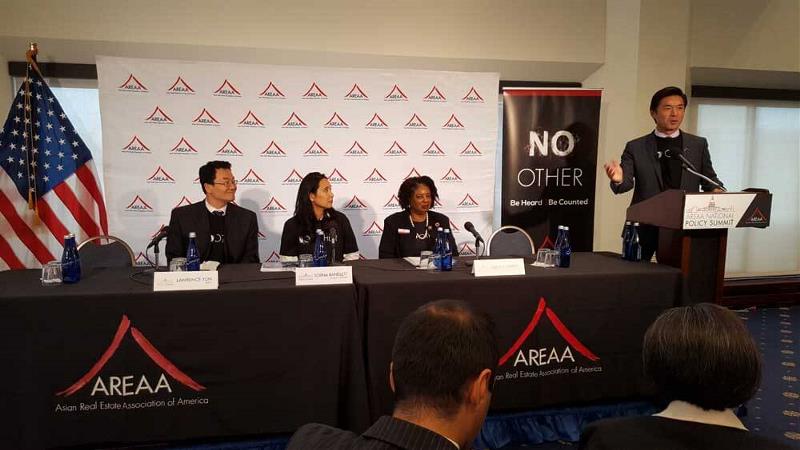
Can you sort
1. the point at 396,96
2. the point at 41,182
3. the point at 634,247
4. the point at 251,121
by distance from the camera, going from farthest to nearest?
1. the point at 396,96
2. the point at 251,121
3. the point at 41,182
4. the point at 634,247

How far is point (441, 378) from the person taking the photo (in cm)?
75

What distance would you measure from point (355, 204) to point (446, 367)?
343cm

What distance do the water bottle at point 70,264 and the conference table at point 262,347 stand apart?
9cm

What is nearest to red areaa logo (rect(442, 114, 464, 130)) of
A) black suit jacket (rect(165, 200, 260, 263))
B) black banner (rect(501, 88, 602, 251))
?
black banner (rect(501, 88, 602, 251))

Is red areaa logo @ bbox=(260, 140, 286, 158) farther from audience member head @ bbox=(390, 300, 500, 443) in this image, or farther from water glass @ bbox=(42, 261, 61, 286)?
audience member head @ bbox=(390, 300, 500, 443)

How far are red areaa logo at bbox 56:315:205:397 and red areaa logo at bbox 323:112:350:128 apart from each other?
2.53m

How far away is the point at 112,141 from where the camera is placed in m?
3.68

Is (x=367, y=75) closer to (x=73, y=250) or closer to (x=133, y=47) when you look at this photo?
(x=133, y=47)

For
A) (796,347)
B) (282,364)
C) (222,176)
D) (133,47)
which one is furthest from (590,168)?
(133,47)

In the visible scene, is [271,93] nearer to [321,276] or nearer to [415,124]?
[415,124]

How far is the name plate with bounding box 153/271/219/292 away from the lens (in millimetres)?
1859

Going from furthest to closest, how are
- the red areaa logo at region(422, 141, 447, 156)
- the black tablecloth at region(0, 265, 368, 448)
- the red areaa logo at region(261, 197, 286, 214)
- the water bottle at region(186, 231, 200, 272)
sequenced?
the red areaa logo at region(422, 141, 447, 156)
the red areaa logo at region(261, 197, 286, 214)
the water bottle at region(186, 231, 200, 272)
the black tablecloth at region(0, 265, 368, 448)

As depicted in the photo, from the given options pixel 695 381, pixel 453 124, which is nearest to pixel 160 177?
pixel 453 124

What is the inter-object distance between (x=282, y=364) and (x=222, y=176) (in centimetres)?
140
